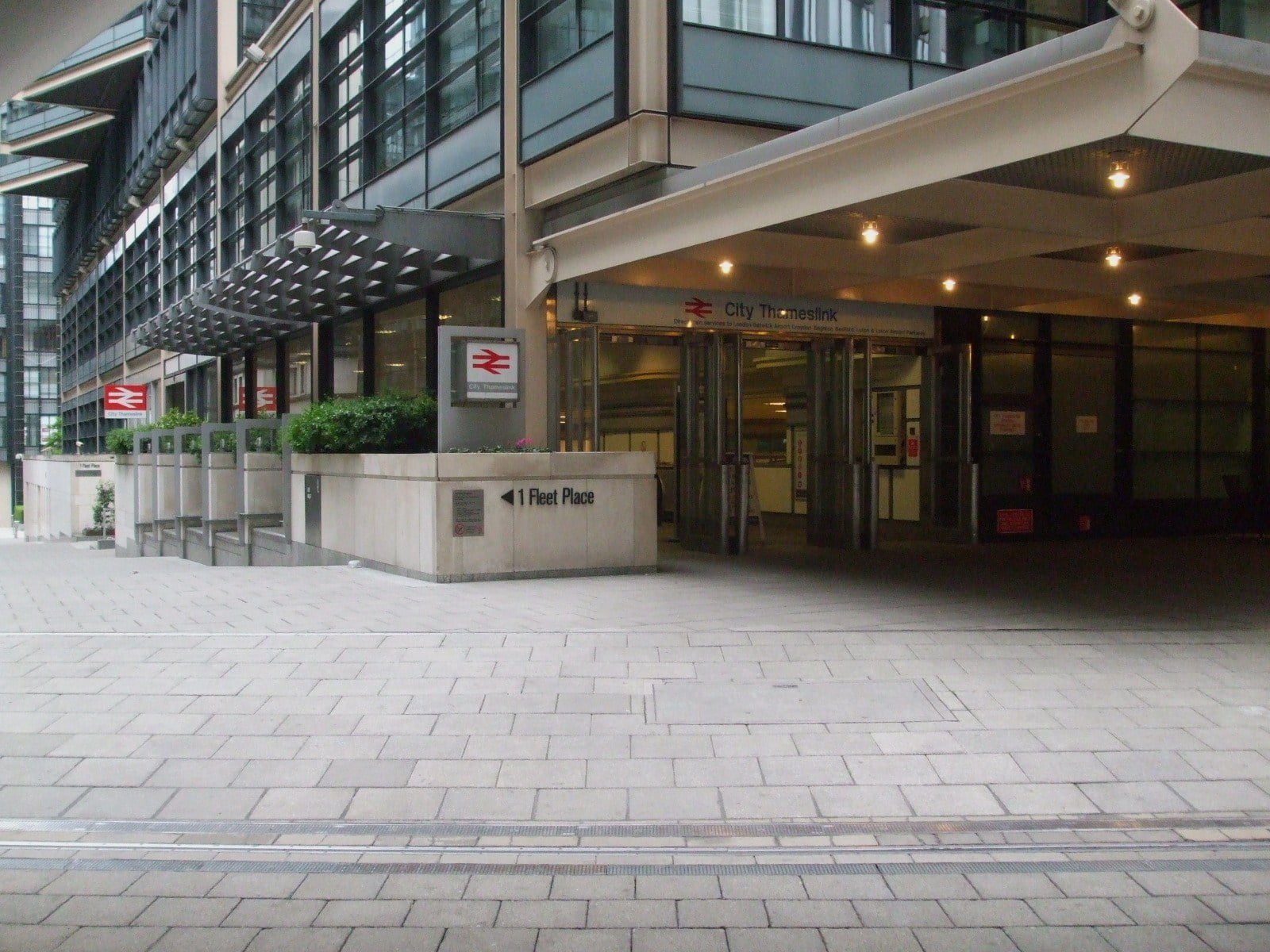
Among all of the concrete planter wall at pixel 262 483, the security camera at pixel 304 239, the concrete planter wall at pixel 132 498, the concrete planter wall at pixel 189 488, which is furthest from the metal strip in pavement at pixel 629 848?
the concrete planter wall at pixel 132 498

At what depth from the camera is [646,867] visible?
5.36m

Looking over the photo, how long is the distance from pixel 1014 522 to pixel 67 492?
34417 mm

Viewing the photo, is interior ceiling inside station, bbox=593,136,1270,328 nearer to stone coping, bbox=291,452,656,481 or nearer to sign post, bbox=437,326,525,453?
sign post, bbox=437,326,525,453

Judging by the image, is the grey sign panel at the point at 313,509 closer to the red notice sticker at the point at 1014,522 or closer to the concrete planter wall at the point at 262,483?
the concrete planter wall at the point at 262,483

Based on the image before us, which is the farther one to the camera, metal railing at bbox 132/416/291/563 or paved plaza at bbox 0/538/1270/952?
metal railing at bbox 132/416/291/563

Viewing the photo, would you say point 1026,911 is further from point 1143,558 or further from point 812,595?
point 1143,558

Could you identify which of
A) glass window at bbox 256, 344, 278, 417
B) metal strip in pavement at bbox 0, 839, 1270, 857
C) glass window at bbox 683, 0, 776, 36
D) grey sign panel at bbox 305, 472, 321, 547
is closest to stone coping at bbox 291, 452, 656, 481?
grey sign panel at bbox 305, 472, 321, 547

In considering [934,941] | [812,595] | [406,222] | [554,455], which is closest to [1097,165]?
[812,595]

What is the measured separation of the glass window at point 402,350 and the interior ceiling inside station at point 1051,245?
5.40 meters

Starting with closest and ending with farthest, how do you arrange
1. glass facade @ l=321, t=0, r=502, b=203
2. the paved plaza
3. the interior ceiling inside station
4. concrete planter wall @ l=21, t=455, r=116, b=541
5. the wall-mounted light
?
the paved plaza → the wall-mounted light → the interior ceiling inside station → glass facade @ l=321, t=0, r=502, b=203 → concrete planter wall @ l=21, t=455, r=116, b=541

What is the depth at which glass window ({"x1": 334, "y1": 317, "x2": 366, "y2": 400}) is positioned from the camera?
2350 cm

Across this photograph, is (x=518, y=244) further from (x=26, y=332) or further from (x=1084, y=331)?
(x=26, y=332)

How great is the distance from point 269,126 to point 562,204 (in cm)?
1537

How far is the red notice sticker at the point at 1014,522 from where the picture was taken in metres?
18.8
